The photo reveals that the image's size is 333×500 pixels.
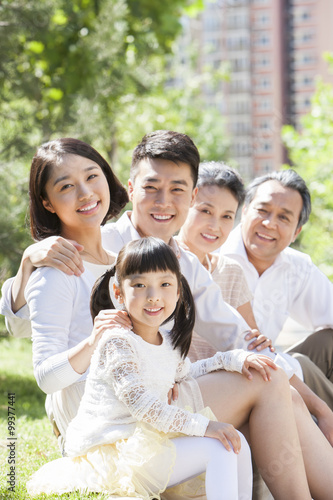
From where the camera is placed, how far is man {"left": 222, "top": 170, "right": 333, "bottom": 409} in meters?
3.81

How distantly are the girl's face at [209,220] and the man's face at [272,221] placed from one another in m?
0.29

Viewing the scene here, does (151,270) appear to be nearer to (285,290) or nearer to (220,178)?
(220,178)

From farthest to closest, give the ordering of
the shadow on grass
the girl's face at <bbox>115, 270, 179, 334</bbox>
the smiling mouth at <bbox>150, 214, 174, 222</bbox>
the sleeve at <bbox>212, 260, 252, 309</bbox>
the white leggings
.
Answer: the shadow on grass, the sleeve at <bbox>212, 260, 252, 309</bbox>, the smiling mouth at <bbox>150, 214, 174, 222</bbox>, the girl's face at <bbox>115, 270, 179, 334</bbox>, the white leggings

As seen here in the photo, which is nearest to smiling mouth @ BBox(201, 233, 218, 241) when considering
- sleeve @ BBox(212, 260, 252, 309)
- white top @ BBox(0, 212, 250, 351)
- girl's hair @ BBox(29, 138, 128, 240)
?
sleeve @ BBox(212, 260, 252, 309)

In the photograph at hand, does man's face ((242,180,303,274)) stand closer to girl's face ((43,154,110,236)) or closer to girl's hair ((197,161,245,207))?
girl's hair ((197,161,245,207))

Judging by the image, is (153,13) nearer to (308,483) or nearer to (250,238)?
(250,238)

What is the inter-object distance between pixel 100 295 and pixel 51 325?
199 millimetres

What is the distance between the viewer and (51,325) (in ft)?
8.23

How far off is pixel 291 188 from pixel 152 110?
1722cm

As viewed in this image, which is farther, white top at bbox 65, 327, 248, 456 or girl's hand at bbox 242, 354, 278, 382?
girl's hand at bbox 242, 354, 278, 382

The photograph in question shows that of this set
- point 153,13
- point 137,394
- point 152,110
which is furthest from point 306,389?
point 152,110

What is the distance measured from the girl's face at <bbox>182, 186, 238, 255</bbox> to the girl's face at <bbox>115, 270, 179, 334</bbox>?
3.60 ft

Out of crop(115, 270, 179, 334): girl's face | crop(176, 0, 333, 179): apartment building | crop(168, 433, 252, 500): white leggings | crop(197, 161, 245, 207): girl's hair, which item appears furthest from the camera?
crop(176, 0, 333, 179): apartment building

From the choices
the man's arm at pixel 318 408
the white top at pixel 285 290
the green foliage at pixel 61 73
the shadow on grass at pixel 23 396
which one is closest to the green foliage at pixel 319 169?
the green foliage at pixel 61 73
